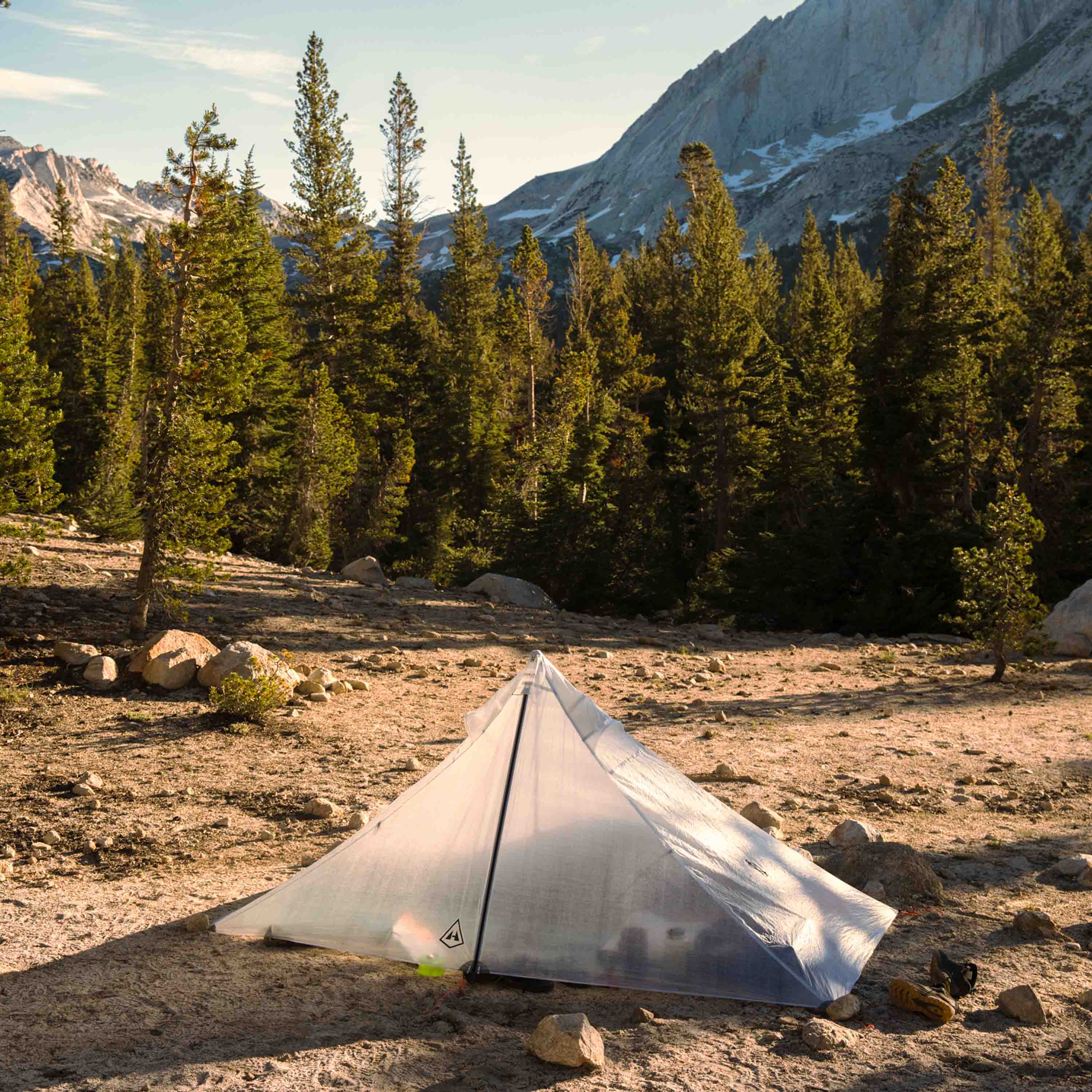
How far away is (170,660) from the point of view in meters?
11.5

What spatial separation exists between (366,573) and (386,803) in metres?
15.5

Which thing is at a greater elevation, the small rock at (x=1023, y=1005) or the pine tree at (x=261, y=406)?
the pine tree at (x=261, y=406)

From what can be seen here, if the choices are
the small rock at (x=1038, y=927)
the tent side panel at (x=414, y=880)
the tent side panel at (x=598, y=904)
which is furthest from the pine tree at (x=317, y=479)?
the small rock at (x=1038, y=927)

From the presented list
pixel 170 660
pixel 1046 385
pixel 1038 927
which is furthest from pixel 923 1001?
pixel 1046 385

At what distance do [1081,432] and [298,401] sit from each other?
28198 millimetres

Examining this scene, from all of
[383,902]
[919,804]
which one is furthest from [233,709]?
[919,804]

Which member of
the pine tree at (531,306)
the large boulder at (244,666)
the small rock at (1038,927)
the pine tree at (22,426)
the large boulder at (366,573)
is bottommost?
the small rock at (1038,927)

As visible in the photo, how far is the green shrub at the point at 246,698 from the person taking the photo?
33.9 ft

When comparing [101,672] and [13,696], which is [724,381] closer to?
[101,672]

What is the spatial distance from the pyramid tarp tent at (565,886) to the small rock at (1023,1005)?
75 centimetres

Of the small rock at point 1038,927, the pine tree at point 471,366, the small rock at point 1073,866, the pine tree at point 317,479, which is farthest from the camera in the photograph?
the pine tree at point 471,366

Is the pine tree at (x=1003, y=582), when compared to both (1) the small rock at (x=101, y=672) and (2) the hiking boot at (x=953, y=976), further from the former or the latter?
(1) the small rock at (x=101, y=672)

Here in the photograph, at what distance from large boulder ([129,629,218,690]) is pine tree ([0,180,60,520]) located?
1.85 metres

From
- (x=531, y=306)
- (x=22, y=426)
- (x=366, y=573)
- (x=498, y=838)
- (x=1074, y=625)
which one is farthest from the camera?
(x=531, y=306)
